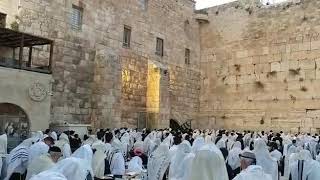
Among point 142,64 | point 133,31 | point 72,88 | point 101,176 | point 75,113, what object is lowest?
point 101,176

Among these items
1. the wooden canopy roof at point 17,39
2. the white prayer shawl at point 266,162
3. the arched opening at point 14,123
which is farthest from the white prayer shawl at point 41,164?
the wooden canopy roof at point 17,39

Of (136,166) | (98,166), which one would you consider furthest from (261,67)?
(98,166)

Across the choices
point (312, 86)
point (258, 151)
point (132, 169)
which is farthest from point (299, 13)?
point (132, 169)

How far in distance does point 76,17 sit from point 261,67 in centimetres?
1000

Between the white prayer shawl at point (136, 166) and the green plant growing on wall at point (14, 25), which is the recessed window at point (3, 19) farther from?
the white prayer shawl at point (136, 166)

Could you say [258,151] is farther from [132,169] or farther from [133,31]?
[133,31]

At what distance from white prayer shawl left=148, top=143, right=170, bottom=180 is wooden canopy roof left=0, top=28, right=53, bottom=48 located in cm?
695

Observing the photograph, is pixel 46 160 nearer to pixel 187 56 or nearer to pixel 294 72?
pixel 294 72

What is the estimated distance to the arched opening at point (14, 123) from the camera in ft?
37.0

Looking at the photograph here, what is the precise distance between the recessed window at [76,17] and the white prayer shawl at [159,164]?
10388 mm

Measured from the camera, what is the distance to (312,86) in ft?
62.8

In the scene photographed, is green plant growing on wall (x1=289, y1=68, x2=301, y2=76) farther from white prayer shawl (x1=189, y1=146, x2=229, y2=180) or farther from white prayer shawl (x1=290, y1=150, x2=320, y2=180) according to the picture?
white prayer shawl (x1=189, y1=146, x2=229, y2=180)

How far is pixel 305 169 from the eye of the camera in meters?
6.33

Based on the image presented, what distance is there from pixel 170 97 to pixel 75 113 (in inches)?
248
